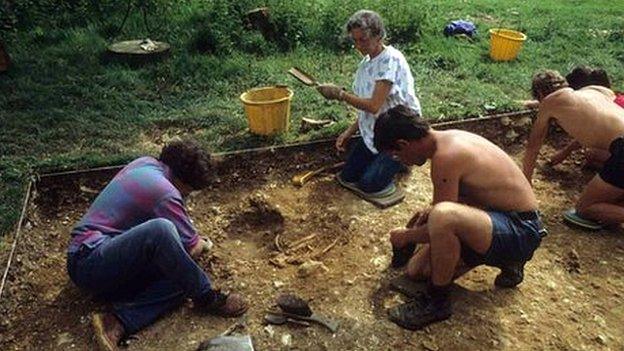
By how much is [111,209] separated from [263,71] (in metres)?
4.01

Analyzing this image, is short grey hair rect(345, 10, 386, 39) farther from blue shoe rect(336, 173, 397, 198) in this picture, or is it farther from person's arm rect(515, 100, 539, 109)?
person's arm rect(515, 100, 539, 109)

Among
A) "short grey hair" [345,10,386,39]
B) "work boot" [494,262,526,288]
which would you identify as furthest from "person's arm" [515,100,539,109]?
"work boot" [494,262,526,288]

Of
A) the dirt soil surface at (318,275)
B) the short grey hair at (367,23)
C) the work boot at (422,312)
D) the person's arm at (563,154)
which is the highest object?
the short grey hair at (367,23)

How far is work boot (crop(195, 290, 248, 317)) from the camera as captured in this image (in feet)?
10.6

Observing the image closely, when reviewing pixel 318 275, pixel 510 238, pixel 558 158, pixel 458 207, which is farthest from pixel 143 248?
pixel 558 158

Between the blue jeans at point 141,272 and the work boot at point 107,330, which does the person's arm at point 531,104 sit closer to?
the blue jeans at point 141,272

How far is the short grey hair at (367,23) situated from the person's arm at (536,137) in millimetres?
1452

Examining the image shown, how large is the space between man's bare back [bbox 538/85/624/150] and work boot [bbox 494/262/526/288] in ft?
4.41

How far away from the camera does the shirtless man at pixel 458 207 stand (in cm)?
306

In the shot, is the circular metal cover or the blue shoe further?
the circular metal cover

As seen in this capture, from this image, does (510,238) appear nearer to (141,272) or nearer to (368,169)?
(368,169)

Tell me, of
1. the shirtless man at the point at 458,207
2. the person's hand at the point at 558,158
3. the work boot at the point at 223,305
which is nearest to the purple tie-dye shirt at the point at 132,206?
the work boot at the point at 223,305

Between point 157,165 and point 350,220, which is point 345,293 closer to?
point 350,220

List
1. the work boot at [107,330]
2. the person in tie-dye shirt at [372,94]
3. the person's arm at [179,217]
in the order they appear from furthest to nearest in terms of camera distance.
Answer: the person in tie-dye shirt at [372,94] → the person's arm at [179,217] → the work boot at [107,330]
